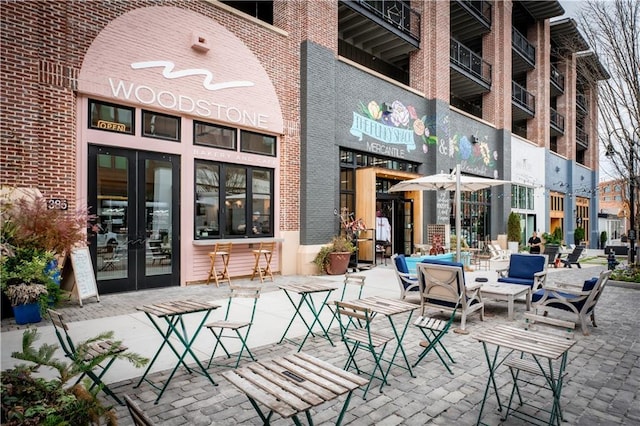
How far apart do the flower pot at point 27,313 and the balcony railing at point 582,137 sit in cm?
3589

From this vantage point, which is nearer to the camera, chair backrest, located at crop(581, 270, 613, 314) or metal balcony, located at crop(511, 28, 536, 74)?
chair backrest, located at crop(581, 270, 613, 314)

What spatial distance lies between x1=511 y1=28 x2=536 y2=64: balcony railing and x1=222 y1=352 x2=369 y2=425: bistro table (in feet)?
78.0

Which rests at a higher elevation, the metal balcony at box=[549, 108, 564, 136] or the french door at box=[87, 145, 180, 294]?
the metal balcony at box=[549, 108, 564, 136]

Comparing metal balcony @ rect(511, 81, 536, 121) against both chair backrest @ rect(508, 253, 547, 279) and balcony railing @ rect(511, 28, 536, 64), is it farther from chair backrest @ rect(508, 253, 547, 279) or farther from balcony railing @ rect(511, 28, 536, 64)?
chair backrest @ rect(508, 253, 547, 279)

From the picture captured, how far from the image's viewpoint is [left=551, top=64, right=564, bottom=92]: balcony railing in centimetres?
2553

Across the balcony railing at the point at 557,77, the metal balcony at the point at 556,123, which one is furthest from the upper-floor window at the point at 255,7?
→ the metal balcony at the point at 556,123

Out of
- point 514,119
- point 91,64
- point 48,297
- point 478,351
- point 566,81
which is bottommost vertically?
point 478,351

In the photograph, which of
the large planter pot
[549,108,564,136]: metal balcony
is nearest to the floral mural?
the large planter pot

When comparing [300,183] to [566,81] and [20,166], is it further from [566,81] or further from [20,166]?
[566,81]

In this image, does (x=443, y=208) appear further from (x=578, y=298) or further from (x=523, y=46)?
(x=523, y=46)

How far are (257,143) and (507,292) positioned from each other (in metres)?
6.90

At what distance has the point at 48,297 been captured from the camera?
223 inches

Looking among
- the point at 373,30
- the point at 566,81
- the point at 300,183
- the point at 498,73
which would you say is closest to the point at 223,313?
the point at 300,183

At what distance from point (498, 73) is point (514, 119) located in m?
6.14
